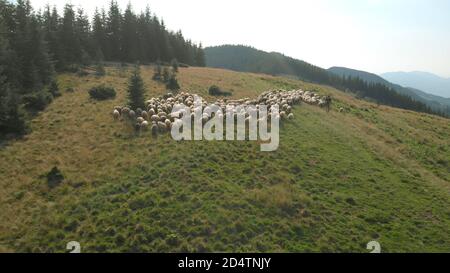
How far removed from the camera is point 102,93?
3978cm

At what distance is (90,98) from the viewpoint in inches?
1565

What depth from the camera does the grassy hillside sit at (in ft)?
55.9

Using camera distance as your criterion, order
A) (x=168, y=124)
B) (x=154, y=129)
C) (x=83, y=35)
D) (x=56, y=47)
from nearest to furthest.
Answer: (x=154, y=129), (x=168, y=124), (x=56, y=47), (x=83, y=35)

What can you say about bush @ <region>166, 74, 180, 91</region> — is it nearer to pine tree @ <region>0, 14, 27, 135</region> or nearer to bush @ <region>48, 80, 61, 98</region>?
bush @ <region>48, 80, 61, 98</region>

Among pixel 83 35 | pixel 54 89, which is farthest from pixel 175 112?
pixel 83 35

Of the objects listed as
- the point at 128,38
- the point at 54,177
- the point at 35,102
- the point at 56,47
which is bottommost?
the point at 54,177

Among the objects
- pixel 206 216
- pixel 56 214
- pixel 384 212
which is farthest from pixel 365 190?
pixel 56 214

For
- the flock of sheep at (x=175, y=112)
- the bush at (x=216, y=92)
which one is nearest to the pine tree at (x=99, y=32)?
the bush at (x=216, y=92)

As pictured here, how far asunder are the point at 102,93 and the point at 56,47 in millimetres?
22748

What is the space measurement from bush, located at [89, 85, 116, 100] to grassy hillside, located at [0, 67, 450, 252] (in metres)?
6.04

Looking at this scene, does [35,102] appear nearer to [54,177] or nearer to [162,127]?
[162,127]

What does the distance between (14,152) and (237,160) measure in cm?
1707

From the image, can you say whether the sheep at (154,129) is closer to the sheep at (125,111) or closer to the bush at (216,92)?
the sheep at (125,111)
